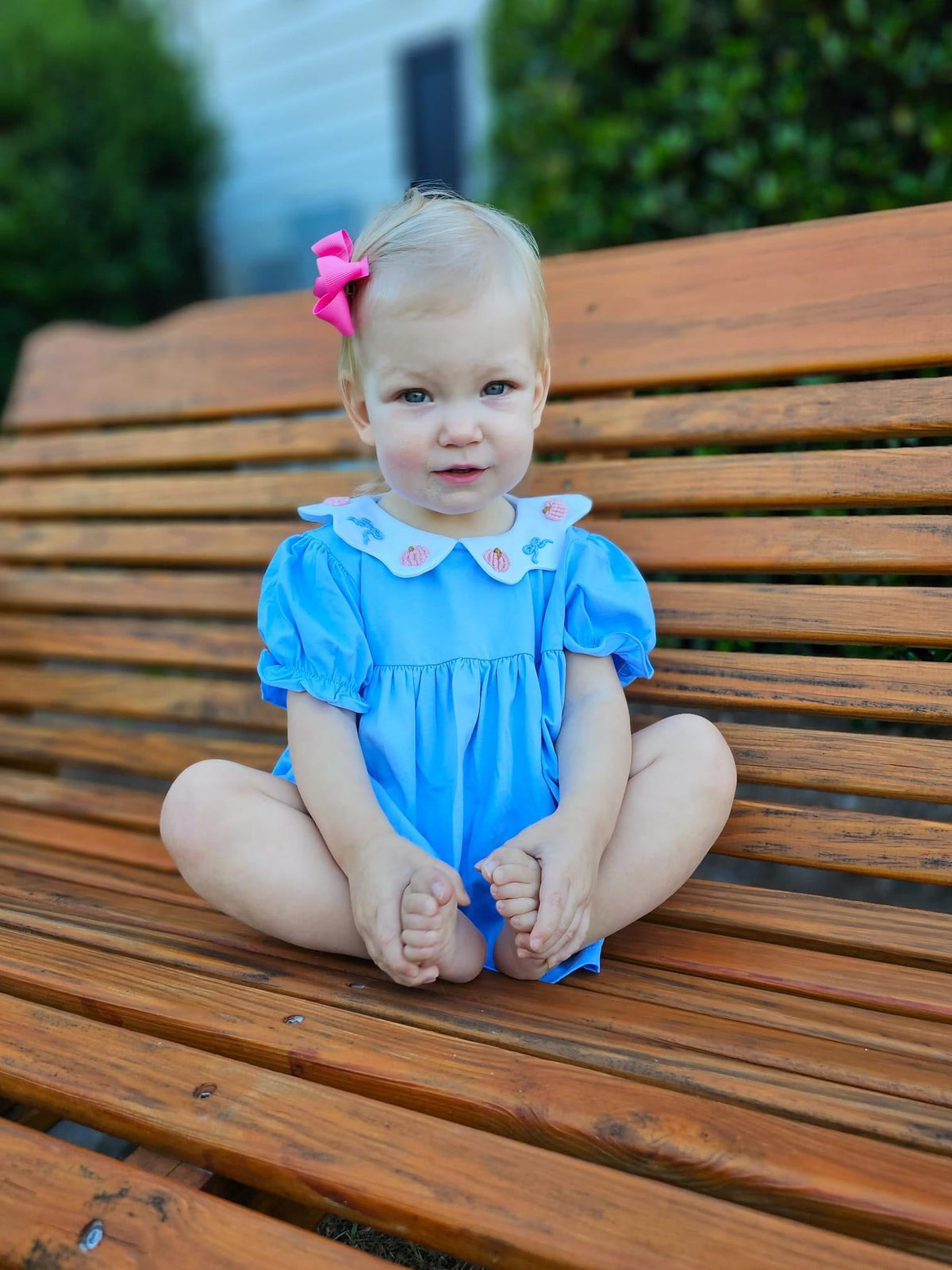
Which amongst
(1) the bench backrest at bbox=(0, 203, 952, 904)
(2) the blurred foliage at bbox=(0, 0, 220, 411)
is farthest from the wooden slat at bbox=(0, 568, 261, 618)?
(2) the blurred foliage at bbox=(0, 0, 220, 411)

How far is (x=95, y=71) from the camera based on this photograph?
541 cm

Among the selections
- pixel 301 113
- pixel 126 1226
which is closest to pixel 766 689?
pixel 126 1226

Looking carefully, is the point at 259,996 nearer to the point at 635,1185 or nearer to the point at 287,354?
the point at 635,1185

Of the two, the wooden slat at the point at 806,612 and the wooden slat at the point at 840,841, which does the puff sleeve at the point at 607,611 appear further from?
the wooden slat at the point at 840,841

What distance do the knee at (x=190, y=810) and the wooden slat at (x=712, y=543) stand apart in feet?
2.45

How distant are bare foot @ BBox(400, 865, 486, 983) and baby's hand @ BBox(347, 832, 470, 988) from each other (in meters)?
0.01

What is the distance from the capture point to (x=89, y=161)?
212 inches

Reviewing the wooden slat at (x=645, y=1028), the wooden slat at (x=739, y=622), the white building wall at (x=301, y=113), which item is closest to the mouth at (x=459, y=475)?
the wooden slat at (x=739, y=622)

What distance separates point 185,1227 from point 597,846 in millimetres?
662

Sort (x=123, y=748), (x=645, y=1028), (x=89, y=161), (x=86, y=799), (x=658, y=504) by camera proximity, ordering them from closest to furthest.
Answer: (x=645, y=1028) → (x=658, y=504) → (x=86, y=799) → (x=123, y=748) → (x=89, y=161)

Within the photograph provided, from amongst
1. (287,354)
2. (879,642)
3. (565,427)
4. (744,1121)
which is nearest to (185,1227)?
(744,1121)

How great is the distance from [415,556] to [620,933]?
2.05ft

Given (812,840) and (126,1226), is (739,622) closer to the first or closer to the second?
(812,840)

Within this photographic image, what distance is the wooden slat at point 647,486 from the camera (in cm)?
166
